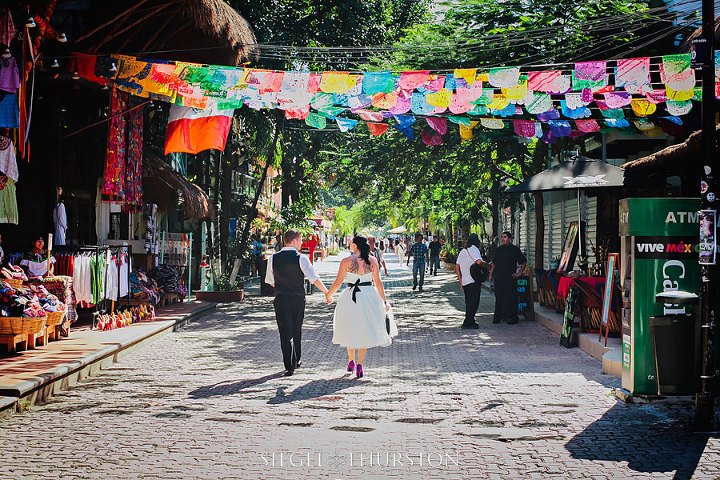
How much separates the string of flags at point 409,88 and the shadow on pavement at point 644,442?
5478 millimetres

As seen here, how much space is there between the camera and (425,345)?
42.3 ft

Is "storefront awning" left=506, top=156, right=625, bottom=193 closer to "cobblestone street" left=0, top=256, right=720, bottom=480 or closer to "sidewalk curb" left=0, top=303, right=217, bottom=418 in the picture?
"cobblestone street" left=0, top=256, right=720, bottom=480

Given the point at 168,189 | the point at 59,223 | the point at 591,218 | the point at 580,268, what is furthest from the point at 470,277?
the point at 591,218

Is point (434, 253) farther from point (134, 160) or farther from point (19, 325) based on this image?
point (19, 325)

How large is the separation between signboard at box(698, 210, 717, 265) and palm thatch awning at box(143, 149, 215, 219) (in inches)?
563

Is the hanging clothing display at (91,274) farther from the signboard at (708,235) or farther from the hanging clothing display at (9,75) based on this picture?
the signboard at (708,235)

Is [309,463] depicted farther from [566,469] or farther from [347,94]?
[347,94]

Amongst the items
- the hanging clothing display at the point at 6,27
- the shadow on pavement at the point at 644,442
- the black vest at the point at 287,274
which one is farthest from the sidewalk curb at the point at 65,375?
the shadow on pavement at the point at 644,442

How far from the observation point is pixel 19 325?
34.0ft

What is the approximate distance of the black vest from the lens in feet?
32.7

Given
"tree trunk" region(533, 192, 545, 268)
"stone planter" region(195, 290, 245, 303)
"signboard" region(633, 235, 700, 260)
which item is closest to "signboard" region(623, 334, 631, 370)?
"signboard" region(633, 235, 700, 260)

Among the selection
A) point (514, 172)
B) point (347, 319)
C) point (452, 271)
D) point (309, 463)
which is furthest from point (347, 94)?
point (452, 271)

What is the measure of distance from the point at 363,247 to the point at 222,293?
13.0 m

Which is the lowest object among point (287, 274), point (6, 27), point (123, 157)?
point (287, 274)
